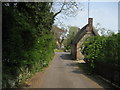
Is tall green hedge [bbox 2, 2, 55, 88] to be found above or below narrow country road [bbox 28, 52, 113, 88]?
above

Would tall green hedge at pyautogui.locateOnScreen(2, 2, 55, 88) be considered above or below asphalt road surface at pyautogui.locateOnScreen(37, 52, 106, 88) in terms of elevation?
above

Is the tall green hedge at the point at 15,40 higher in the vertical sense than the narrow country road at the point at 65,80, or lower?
higher

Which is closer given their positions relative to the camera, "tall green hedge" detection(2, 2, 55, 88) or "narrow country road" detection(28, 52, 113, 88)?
"tall green hedge" detection(2, 2, 55, 88)

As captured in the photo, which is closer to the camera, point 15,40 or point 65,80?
point 15,40

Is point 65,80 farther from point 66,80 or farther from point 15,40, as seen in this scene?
point 15,40

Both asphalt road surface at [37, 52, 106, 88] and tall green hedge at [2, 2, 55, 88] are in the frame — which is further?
asphalt road surface at [37, 52, 106, 88]

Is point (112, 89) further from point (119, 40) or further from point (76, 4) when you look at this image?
point (76, 4)

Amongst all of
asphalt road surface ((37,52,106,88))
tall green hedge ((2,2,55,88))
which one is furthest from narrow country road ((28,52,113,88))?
tall green hedge ((2,2,55,88))

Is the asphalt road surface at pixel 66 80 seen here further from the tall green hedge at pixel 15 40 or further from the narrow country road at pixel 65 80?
the tall green hedge at pixel 15 40

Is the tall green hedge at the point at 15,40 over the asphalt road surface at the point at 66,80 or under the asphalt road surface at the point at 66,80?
over

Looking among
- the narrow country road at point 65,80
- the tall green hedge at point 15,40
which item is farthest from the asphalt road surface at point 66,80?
the tall green hedge at point 15,40

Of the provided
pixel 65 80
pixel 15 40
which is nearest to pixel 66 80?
pixel 65 80

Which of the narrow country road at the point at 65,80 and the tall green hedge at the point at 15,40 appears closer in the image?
the tall green hedge at the point at 15,40

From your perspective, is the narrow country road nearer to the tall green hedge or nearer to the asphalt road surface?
the asphalt road surface
